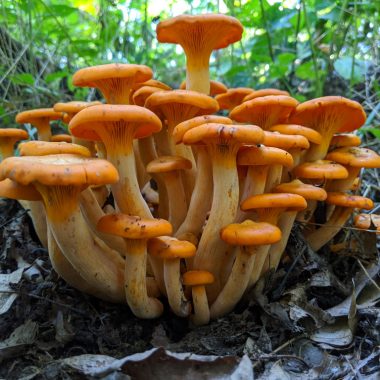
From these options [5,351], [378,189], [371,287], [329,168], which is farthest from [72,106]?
[378,189]

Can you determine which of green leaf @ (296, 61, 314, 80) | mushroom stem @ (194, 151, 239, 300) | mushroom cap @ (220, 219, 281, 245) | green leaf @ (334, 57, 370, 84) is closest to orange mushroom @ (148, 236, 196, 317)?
mushroom stem @ (194, 151, 239, 300)

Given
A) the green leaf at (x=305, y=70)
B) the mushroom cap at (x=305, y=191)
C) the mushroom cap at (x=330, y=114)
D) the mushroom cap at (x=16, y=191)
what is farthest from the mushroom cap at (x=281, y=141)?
the green leaf at (x=305, y=70)

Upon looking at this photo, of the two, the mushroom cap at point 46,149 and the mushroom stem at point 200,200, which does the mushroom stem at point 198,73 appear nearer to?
the mushroom stem at point 200,200

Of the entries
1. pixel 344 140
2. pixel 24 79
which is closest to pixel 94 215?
pixel 344 140

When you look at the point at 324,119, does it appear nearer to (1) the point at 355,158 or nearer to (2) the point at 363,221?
(1) the point at 355,158

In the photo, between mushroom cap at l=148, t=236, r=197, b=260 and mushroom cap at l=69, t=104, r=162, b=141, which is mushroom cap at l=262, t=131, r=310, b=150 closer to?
mushroom cap at l=69, t=104, r=162, b=141
